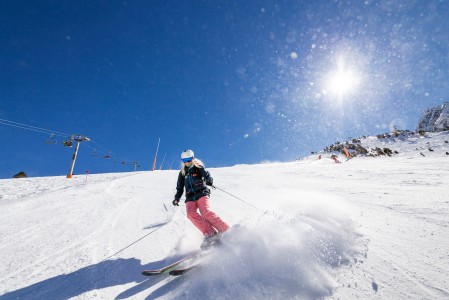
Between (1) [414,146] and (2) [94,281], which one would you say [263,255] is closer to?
(2) [94,281]

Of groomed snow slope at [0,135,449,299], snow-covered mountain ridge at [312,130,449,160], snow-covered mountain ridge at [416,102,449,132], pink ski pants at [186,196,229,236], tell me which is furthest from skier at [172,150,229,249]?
snow-covered mountain ridge at [416,102,449,132]

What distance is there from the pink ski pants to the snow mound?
36 cm

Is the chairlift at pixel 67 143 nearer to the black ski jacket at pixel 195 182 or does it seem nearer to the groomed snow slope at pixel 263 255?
the groomed snow slope at pixel 263 255

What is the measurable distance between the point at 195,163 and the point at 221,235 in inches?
67.3

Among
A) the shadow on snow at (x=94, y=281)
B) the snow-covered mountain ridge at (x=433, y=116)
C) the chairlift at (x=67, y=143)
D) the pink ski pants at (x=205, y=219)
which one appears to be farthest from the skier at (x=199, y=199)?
the snow-covered mountain ridge at (x=433, y=116)

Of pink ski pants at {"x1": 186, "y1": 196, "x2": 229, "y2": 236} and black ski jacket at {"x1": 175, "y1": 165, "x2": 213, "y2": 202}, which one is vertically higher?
black ski jacket at {"x1": 175, "y1": 165, "x2": 213, "y2": 202}

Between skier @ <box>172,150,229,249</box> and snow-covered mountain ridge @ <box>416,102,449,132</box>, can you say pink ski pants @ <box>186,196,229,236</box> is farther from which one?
snow-covered mountain ridge @ <box>416,102,449,132</box>

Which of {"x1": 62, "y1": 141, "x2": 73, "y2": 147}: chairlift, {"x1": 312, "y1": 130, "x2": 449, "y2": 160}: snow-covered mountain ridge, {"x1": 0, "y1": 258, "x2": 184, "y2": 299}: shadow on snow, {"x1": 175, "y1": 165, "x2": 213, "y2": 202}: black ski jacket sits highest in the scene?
{"x1": 62, "y1": 141, "x2": 73, "y2": 147}: chairlift

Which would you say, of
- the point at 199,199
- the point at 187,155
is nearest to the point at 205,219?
the point at 199,199

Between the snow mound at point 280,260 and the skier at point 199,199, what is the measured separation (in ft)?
1.19

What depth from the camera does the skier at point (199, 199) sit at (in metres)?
4.07

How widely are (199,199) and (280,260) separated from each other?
2178 millimetres

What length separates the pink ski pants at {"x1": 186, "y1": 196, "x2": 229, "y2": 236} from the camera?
161 inches

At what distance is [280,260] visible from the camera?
8.93 feet
